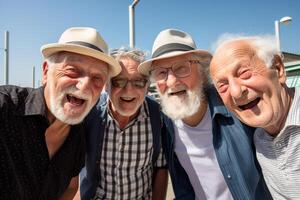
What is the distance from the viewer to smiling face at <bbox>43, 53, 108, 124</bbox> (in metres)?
2.22

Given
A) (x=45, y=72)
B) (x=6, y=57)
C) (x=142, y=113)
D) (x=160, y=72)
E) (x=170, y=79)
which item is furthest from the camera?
(x=6, y=57)

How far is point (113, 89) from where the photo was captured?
269 centimetres

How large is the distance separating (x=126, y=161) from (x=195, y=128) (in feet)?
2.56

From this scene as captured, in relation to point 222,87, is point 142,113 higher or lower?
lower

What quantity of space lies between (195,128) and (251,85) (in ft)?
2.94

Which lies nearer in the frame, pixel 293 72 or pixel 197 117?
pixel 197 117

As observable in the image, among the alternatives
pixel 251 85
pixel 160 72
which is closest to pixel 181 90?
pixel 160 72

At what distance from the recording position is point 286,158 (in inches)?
70.4

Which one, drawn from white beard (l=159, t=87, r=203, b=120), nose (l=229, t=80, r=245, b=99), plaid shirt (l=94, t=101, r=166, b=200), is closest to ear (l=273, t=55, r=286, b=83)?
nose (l=229, t=80, r=245, b=99)

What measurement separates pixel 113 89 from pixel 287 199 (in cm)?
181

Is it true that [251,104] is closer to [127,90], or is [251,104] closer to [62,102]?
[127,90]

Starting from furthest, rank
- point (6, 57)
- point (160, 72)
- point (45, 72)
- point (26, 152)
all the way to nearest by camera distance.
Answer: point (6, 57)
point (160, 72)
point (45, 72)
point (26, 152)

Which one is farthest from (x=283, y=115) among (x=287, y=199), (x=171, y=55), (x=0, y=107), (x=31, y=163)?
(x=0, y=107)

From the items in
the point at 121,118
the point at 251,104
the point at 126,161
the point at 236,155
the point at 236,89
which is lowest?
the point at 126,161
